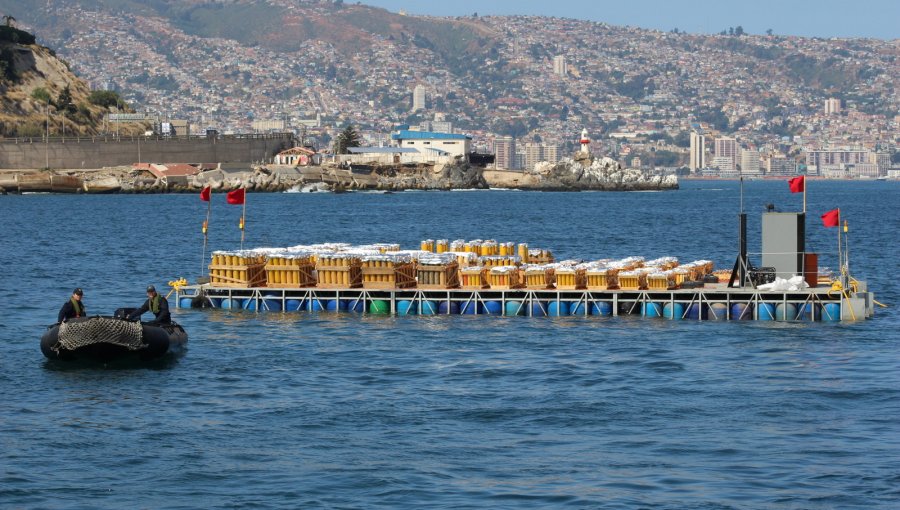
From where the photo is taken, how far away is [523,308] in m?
39.8

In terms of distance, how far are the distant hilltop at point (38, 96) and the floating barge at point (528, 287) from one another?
124 metres

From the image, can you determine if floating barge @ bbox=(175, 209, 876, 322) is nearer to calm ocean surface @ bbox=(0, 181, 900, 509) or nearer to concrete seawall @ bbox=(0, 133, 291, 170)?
calm ocean surface @ bbox=(0, 181, 900, 509)

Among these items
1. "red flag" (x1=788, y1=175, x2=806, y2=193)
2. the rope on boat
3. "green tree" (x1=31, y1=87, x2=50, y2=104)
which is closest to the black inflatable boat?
the rope on boat

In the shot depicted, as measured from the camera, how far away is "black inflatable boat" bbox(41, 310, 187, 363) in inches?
1204

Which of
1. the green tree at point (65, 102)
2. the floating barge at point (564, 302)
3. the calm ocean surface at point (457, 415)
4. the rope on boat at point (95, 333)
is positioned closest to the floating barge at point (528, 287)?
the floating barge at point (564, 302)

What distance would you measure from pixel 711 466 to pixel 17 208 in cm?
10205

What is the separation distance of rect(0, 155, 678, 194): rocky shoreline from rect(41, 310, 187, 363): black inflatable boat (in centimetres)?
12002

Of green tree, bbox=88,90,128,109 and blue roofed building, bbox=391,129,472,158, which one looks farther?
blue roofed building, bbox=391,129,472,158

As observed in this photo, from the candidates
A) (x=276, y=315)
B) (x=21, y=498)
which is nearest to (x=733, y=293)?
(x=276, y=315)

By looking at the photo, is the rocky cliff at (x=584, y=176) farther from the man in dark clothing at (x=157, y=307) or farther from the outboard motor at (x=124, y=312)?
the outboard motor at (x=124, y=312)

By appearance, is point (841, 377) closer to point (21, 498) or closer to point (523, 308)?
point (523, 308)

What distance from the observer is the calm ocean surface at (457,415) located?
2088 cm

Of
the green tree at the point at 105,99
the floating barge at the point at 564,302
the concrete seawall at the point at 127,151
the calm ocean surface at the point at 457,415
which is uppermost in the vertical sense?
the green tree at the point at 105,99

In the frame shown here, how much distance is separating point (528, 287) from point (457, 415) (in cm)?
1421
